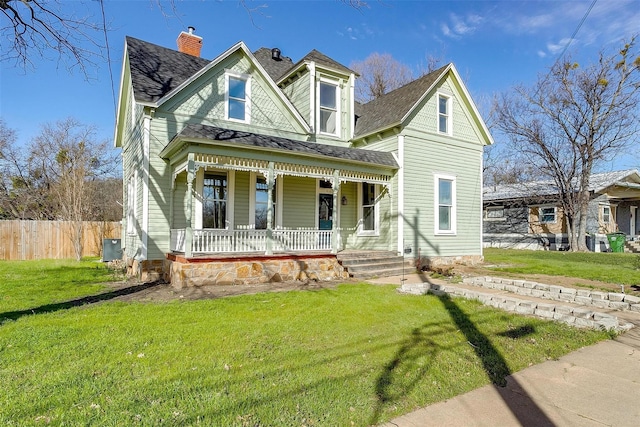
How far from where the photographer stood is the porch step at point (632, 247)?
2112 cm

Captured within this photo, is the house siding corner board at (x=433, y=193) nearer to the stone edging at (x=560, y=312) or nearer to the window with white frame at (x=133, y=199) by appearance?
the stone edging at (x=560, y=312)

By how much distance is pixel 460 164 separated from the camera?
45.2ft

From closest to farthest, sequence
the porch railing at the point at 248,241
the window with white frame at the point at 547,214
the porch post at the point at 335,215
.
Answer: the porch railing at the point at 248,241, the porch post at the point at 335,215, the window with white frame at the point at 547,214

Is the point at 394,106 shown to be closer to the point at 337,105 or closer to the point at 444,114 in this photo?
the point at 444,114

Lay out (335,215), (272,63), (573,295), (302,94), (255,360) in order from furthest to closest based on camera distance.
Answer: (272,63) < (302,94) < (335,215) < (573,295) < (255,360)

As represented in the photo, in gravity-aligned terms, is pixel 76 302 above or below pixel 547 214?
below

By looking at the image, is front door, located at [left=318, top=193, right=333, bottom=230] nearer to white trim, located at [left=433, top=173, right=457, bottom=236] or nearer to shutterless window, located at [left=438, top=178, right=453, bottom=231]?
white trim, located at [left=433, top=173, right=457, bottom=236]

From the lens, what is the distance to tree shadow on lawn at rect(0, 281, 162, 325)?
19.3 ft

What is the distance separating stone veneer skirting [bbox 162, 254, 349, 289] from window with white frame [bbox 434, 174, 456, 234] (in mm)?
4669

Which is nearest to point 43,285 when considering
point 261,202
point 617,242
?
point 261,202

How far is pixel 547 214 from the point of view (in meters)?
22.5

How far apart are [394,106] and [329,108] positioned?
7.85 ft

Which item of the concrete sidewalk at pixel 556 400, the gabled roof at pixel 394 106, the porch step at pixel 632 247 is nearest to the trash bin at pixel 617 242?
the porch step at pixel 632 247

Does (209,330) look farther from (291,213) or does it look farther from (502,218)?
(502,218)
